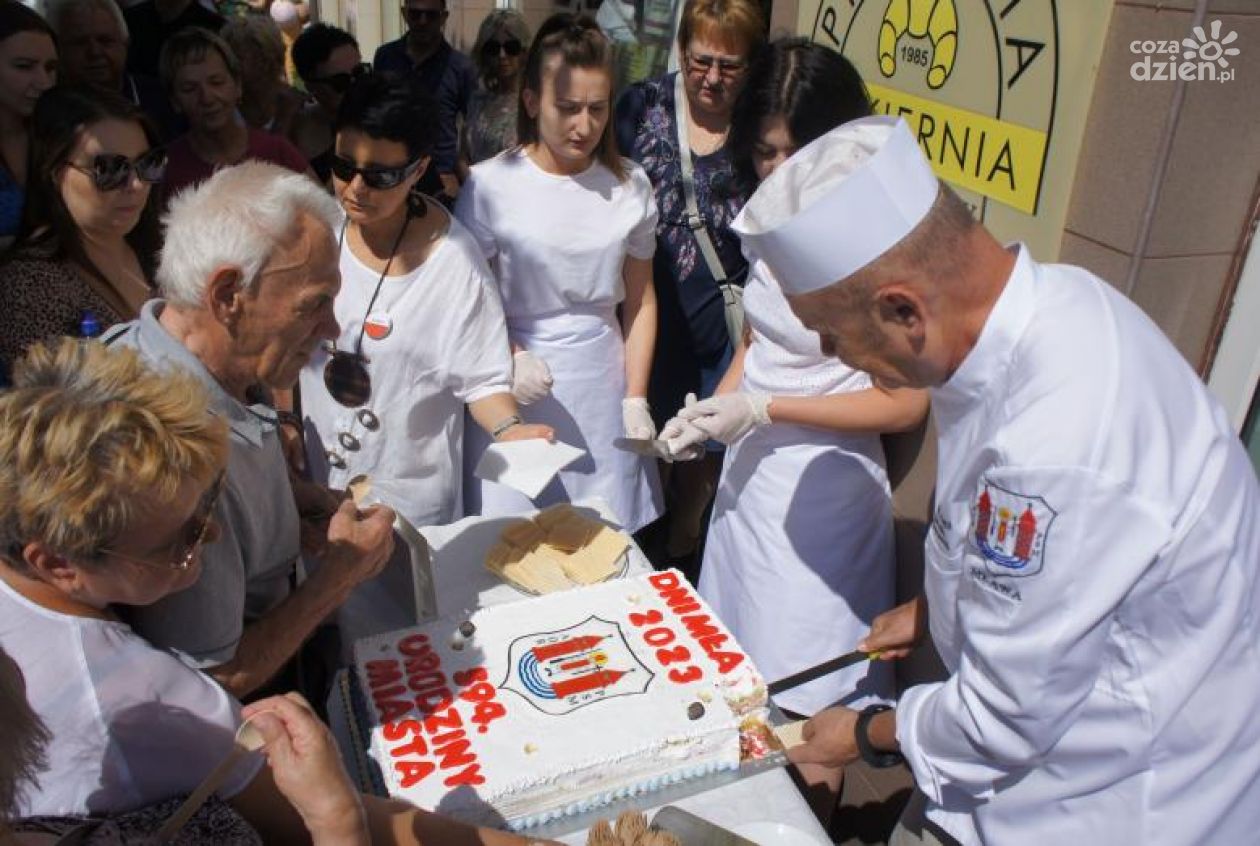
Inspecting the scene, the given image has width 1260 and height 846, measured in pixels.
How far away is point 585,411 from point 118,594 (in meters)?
2.02

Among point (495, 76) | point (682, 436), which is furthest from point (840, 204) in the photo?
point (495, 76)

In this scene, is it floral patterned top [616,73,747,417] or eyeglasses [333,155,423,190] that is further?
floral patterned top [616,73,747,417]

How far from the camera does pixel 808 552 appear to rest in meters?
2.76

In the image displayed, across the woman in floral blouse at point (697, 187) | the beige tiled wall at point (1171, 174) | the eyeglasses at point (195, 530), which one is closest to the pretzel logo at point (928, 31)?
the woman in floral blouse at point (697, 187)

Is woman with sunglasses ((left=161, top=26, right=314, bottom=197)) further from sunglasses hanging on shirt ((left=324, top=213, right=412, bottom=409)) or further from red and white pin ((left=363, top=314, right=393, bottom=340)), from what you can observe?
red and white pin ((left=363, top=314, right=393, bottom=340))

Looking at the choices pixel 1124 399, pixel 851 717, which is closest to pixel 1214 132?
pixel 1124 399

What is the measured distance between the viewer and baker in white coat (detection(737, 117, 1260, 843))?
143cm

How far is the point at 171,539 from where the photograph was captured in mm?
1444

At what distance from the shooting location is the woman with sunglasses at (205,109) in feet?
13.0

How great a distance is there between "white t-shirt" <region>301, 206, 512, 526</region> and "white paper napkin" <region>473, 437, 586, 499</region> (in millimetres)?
391

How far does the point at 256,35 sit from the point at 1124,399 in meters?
4.98

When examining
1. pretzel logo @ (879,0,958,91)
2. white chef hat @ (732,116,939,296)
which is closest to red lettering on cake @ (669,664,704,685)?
white chef hat @ (732,116,939,296)

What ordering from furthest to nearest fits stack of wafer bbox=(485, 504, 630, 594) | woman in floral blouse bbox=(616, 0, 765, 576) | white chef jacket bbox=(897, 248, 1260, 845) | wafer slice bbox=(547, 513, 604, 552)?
woman in floral blouse bbox=(616, 0, 765, 576) < wafer slice bbox=(547, 513, 604, 552) < stack of wafer bbox=(485, 504, 630, 594) < white chef jacket bbox=(897, 248, 1260, 845)

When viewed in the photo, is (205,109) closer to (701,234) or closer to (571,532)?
(701,234)
